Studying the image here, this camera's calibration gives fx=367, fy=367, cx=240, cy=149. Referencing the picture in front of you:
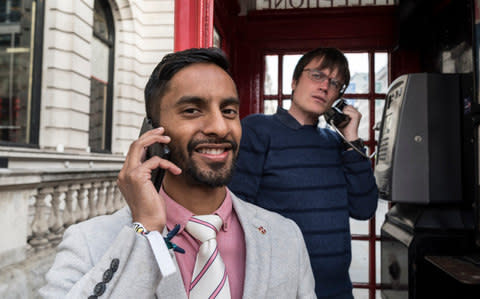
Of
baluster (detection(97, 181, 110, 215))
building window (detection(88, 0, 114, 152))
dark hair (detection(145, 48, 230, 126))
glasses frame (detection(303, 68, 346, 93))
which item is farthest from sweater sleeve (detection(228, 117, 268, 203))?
building window (detection(88, 0, 114, 152))

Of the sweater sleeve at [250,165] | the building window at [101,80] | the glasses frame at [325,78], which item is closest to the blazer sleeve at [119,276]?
the sweater sleeve at [250,165]

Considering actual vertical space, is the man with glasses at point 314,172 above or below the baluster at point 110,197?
above

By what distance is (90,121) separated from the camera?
289 inches

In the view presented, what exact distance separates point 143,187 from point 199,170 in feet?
0.41

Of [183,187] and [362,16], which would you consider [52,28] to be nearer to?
[362,16]

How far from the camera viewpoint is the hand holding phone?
0.63m

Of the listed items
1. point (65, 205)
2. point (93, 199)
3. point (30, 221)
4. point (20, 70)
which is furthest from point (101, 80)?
point (30, 221)

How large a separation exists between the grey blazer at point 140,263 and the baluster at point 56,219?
7.52 ft

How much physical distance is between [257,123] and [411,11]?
136cm

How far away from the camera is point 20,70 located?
19.9 ft

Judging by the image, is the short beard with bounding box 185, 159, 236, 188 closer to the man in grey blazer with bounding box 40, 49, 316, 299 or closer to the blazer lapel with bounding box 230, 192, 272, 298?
the man in grey blazer with bounding box 40, 49, 316, 299

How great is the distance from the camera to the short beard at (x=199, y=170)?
72cm

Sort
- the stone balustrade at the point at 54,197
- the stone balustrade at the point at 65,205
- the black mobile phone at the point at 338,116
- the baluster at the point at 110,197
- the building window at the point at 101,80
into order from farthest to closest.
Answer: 1. the building window at the point at 101,80
2. the baluster at the point at 110,197
3. the stone balustrade at the point at 65,205
4. the stone balustrade at the point at 54,197
5. the black mobile phone at the point at 338,116

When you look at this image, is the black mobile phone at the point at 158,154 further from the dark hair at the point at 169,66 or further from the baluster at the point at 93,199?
the baluster at the point at 93,199
